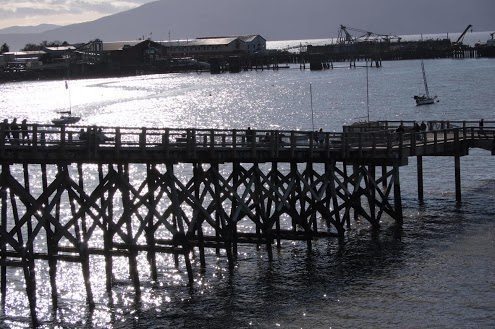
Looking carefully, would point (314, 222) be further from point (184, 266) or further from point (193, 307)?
point (193, 307)

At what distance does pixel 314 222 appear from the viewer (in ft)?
140

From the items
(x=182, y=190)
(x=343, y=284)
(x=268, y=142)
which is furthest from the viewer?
(x=268, y=142)

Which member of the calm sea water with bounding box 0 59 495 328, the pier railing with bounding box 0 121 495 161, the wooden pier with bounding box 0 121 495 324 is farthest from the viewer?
the pier railing with bounding box 0 121 495 161

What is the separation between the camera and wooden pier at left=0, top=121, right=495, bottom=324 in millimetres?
33031

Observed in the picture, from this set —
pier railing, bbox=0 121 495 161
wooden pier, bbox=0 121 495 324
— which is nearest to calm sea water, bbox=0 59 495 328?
wooden pier, bbox=0 121 495 324

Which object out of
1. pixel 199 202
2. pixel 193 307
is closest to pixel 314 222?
pixel 199 202

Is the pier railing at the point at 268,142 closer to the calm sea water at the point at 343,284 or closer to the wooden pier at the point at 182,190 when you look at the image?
the wooden pier at the point at 182,190

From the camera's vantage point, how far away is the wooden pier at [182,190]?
33.0 metres

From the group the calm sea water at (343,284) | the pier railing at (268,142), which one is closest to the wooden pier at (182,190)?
the pier railing at (268,142)

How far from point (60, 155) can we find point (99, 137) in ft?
5.70

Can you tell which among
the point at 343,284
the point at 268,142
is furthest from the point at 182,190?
the point at 343,284

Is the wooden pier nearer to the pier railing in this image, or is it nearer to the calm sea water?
the pier railing

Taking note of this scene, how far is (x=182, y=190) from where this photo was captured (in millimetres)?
35281

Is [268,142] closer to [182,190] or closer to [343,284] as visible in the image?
[182,190]
